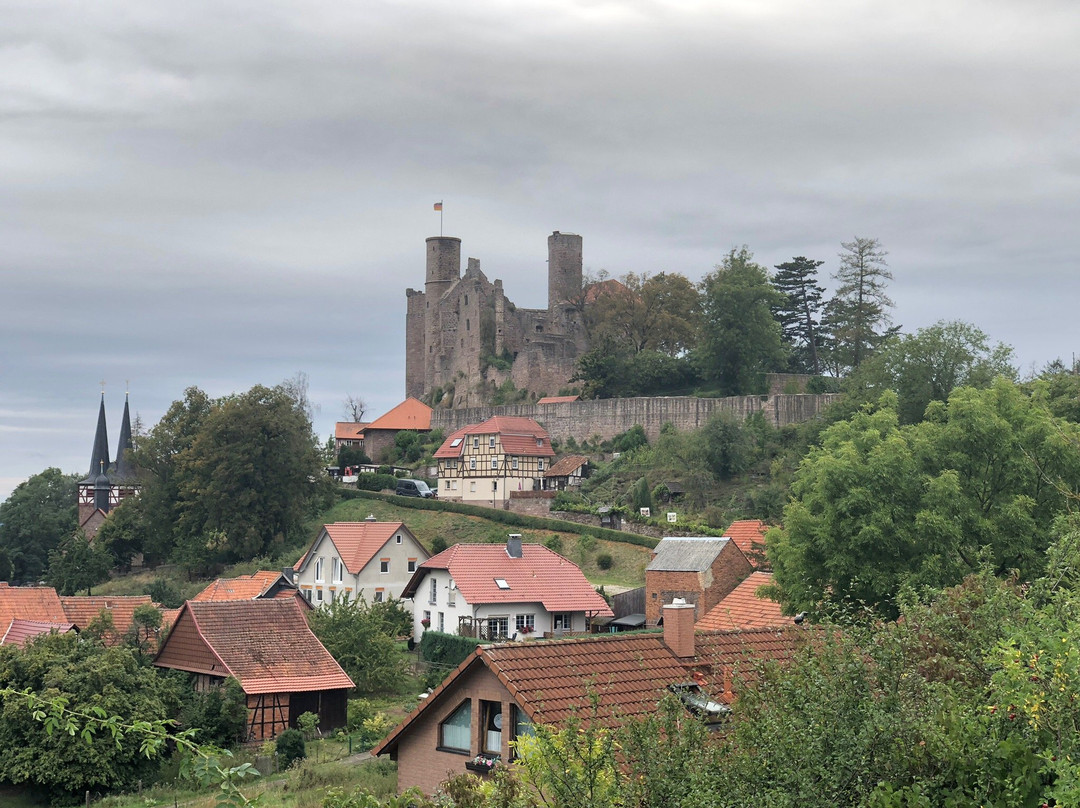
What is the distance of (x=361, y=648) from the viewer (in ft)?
112

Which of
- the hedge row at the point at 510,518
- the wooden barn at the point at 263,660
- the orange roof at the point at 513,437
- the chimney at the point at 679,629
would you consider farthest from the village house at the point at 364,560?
the chimney at the point at 679,629

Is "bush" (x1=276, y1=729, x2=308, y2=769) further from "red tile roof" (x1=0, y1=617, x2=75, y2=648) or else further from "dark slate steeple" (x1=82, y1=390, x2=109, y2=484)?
"dark slate steeple" (x1=82, y1=390, x2=109, y2=484)

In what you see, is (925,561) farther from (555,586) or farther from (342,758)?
(555,586)

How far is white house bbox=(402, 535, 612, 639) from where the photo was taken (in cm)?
3841

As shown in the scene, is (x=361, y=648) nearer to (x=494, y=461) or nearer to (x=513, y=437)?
(x=494, y=461)

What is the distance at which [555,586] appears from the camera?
130ft

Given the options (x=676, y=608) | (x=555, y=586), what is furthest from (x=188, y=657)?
(x=676, y=608)

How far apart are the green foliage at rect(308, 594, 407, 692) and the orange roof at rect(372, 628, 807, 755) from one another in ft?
52.1

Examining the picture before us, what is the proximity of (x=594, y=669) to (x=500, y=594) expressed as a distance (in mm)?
22491

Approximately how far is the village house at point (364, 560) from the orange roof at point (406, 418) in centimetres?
2928

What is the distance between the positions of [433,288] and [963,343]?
4777 cm

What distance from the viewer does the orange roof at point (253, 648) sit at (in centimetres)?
2981

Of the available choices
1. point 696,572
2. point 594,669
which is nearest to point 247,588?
point 696,572

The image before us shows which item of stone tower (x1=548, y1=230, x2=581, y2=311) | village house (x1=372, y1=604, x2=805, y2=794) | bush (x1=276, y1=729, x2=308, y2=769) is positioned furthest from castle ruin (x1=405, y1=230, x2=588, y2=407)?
village house (x1=372, y1=604, x2=805, y2=794)
